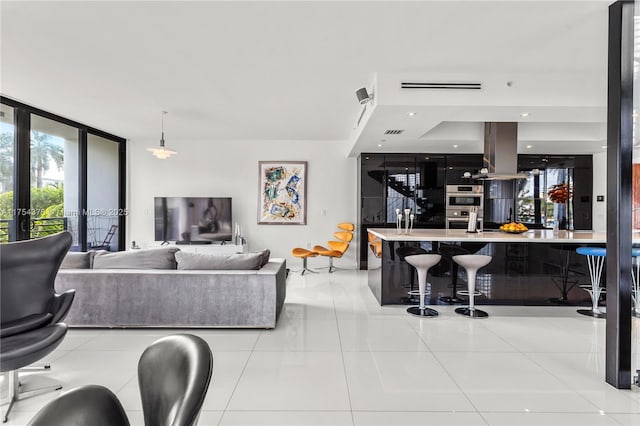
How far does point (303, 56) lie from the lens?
329 centimetres

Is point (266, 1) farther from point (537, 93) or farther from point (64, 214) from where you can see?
point (64, 214)

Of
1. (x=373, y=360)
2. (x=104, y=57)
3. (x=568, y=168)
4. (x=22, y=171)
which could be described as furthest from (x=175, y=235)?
(x=568, y=168)

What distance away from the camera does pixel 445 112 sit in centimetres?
389

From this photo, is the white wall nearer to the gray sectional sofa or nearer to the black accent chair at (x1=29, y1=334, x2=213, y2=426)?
the gray sectional sofa

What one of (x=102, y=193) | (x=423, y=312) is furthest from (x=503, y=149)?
(x=102, y=193)

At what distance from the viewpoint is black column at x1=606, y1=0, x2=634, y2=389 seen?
7.72 feet

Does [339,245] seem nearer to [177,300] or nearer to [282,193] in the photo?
[282,193]

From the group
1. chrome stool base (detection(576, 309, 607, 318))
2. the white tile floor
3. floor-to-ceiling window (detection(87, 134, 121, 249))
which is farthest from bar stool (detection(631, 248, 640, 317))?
floor-to-ceiling window (detection(87, 134, 121, 249))

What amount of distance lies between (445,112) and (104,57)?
3487 mm

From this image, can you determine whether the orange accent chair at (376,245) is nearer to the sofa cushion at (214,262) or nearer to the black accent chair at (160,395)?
the sofa cushion at (214,262)

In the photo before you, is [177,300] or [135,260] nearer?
[177,300]

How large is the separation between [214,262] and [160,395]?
8.28 feet

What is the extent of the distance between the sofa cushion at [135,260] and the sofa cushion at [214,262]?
5.1 inches

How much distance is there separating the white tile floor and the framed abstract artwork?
3.47m
